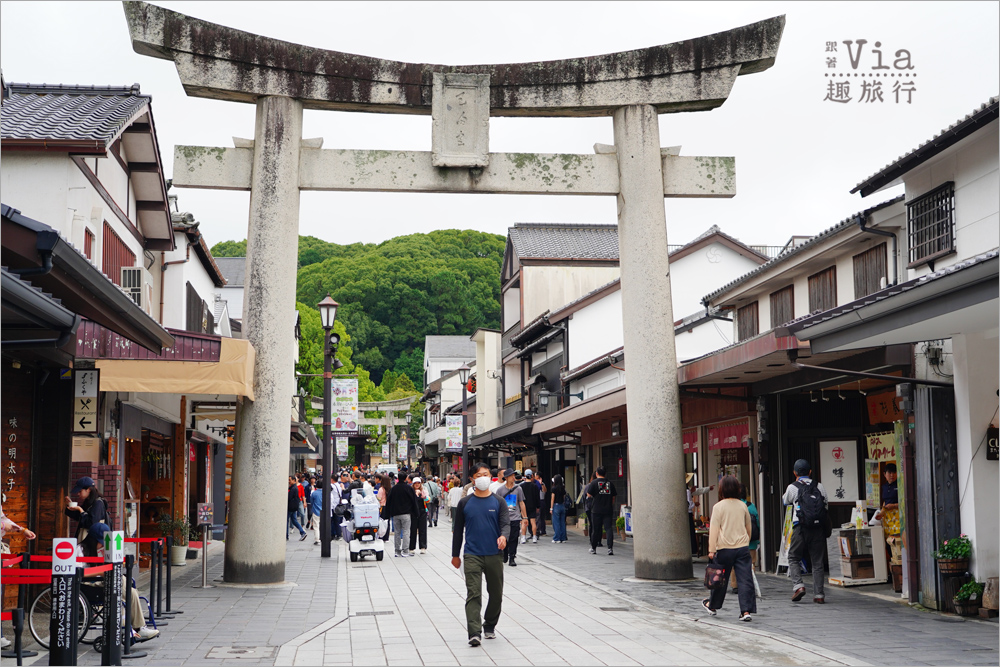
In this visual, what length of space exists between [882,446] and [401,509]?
10.7 metres

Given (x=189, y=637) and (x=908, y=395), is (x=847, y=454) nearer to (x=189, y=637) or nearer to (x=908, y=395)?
(x=908, y=395)

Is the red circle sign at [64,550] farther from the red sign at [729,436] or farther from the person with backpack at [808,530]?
the red sign at [729,436]

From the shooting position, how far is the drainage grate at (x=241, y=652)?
32.7ft

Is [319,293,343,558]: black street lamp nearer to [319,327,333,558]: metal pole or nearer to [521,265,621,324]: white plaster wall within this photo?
[319,327,333,558]: metal pole

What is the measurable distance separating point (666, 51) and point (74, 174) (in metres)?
9.35

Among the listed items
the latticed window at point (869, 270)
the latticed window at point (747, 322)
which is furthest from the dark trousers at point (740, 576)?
the latticed window at point (747, 322)

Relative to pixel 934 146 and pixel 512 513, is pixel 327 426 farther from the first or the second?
pixel 934 146

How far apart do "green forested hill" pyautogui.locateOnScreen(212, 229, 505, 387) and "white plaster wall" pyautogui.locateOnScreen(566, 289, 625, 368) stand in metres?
44.7

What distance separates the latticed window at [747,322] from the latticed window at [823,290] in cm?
312

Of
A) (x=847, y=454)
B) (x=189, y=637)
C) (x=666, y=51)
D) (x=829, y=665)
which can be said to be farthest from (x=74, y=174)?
(x=847, y=454)

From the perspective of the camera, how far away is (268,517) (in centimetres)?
1612

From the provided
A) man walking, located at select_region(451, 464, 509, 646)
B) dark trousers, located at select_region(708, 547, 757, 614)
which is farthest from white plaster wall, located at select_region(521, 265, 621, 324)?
man walking, located at select_region(451, 464, 509, 646)

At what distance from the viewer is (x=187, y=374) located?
1455 cm

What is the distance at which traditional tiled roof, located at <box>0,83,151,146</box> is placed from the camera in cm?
1452
